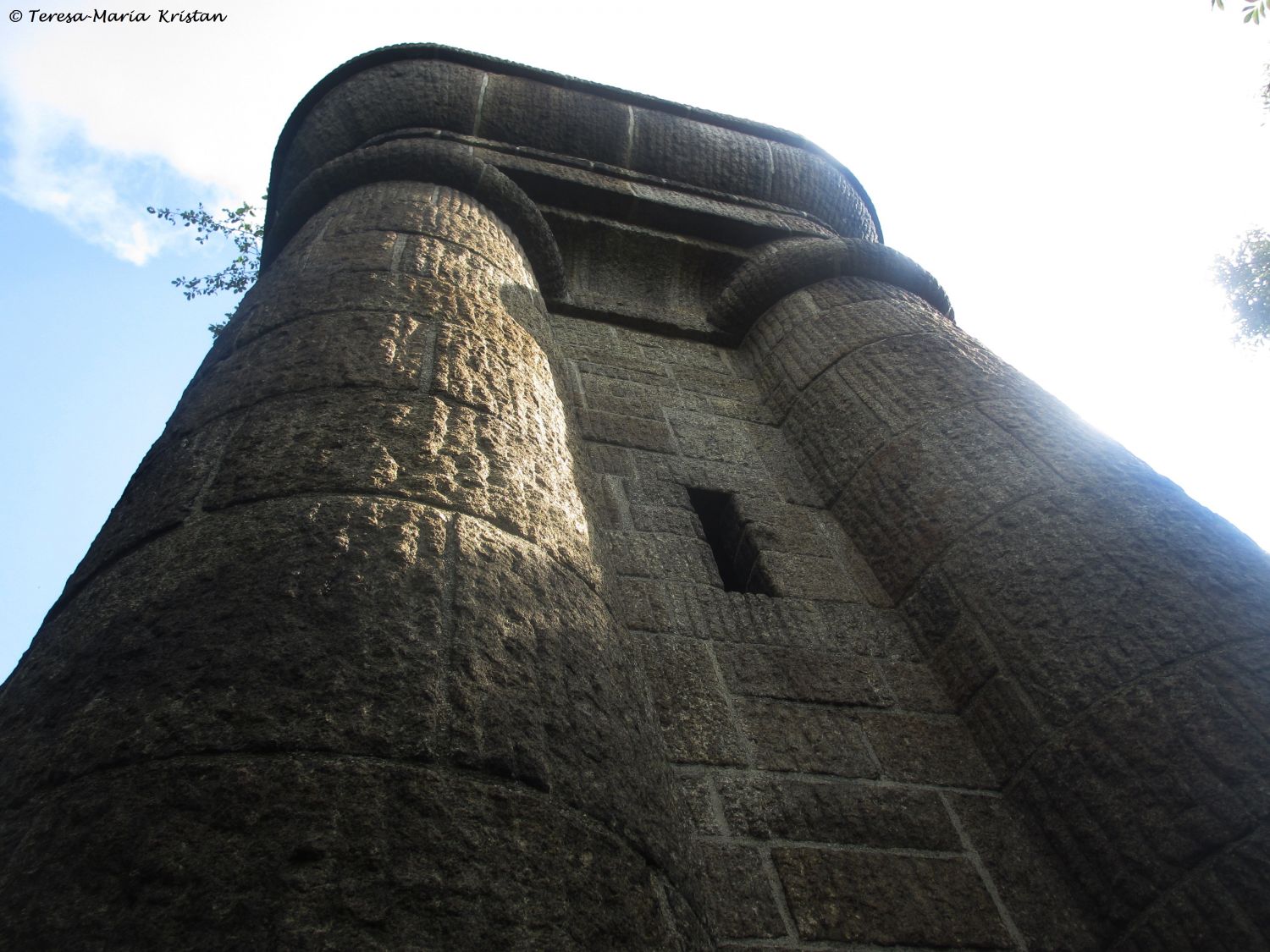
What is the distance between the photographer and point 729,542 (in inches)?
134

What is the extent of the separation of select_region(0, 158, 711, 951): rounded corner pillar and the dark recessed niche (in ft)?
3.77

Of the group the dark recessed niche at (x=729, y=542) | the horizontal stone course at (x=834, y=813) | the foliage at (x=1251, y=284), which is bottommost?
the horizontal stone course at (x=834, y=813)

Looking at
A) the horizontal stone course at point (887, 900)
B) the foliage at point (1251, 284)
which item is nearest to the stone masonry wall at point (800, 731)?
the horizontal stone course at point (887, 900)

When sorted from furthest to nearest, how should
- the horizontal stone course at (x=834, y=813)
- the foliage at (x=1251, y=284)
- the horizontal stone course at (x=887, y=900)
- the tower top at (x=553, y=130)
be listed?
the foliage at (x=1251, y=284)
the tower top at (x=553, y=130)
the horizontal stone course at (x=834, y=813)
the horizontal stone course at (x=887, y=900)

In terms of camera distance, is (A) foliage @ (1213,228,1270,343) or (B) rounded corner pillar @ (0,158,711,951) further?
(A) foliage @ (1213,228,1270,343)

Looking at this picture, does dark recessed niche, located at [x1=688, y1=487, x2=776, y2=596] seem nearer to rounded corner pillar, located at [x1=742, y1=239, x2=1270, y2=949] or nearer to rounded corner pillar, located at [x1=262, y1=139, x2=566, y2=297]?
rounded corner pillar, located at [x1=742, y1=239, x2=1270, y2=949]

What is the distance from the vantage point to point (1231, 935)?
1859 millimetres

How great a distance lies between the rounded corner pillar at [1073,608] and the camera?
205 centimetres

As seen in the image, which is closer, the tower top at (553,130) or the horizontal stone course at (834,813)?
the horizontal stone course at (834,813)

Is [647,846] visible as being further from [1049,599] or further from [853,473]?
[853,473]

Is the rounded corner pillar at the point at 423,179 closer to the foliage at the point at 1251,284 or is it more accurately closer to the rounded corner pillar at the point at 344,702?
the rounded corner pillar at the point at 344,702

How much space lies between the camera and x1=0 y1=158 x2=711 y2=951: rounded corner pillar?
1102mm

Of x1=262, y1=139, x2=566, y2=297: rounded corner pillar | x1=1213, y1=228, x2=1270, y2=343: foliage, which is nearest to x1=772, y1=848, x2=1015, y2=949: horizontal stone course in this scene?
x1=262, y1=139, x2=566, y2=297: rounded corner pillar

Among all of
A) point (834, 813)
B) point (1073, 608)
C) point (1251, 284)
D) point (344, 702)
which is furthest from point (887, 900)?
point (1251, 284)
